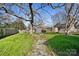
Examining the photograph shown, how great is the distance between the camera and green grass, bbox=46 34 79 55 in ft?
6.23

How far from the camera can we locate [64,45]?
1921 mm

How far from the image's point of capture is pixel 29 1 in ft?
6.28

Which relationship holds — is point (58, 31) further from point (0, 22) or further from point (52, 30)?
point (0, 22)

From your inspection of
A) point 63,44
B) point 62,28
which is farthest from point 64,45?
point 62,28

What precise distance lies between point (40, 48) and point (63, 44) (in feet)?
0.63

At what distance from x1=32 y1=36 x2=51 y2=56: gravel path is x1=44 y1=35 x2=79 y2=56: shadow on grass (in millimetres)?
35

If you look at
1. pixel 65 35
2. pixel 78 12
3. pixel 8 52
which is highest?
pixel 78 12

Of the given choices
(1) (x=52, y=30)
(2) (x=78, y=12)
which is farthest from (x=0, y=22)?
(2) (x=78, y=12)

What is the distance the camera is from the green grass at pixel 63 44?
1.90 metres

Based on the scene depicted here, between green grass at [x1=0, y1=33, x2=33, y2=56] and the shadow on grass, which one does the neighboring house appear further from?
green grass at [x1=0, y1=33, x2=33, y2=56]

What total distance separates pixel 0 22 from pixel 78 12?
65cm

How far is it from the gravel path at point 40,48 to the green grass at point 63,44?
0.05 metres

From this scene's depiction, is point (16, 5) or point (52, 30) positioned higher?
point (16, 5)

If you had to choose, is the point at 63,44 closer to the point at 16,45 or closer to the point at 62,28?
the point at 62,28
